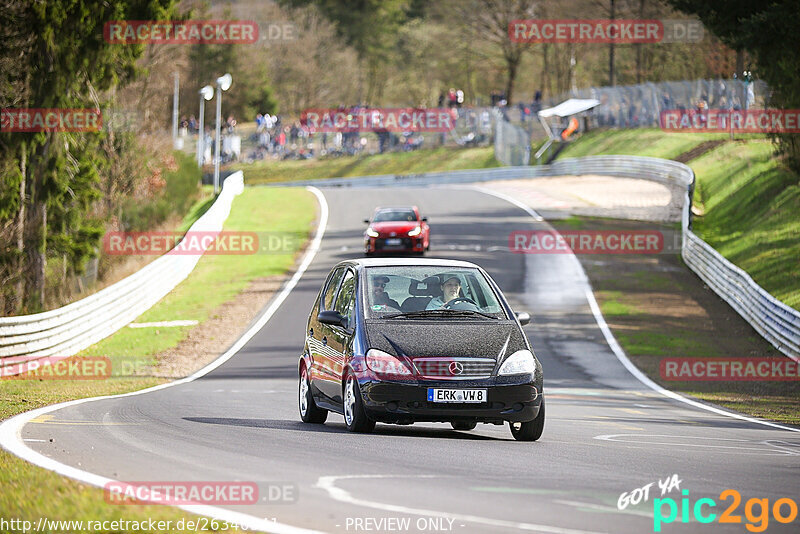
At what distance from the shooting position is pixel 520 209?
54125mm

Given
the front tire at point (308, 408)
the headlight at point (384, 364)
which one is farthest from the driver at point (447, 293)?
the front tire at point (308, 408)

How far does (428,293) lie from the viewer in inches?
448

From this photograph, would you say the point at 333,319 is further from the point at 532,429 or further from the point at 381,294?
the point at 532,429

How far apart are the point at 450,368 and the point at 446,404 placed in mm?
306

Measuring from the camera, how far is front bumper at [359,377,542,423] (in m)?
10.2

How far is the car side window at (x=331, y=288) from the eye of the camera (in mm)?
12320

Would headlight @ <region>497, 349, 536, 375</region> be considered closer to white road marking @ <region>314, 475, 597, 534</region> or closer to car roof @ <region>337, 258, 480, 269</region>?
car roof @ <region>337, 258, 480, 269</region>

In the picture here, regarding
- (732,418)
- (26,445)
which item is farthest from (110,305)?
(26,445)

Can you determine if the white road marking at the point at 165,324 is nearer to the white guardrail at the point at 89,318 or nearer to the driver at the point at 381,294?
the white guardrail at the point at 89,318

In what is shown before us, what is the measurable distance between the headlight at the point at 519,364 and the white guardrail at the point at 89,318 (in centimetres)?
1221

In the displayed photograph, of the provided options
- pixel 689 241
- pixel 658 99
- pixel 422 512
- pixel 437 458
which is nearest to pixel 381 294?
pixel 437 458

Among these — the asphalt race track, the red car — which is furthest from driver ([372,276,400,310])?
the red car

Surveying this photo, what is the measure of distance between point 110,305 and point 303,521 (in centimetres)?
2210

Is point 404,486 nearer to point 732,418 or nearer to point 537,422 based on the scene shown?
point 537,422
